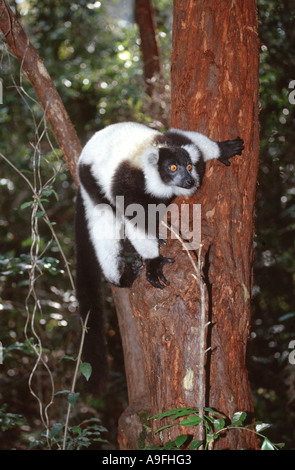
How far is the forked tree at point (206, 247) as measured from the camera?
7.49 feet

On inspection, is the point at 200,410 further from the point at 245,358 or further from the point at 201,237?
the point at 201,237

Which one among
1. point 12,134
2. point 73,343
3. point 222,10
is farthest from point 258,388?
point 12,134

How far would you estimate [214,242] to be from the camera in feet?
8.45

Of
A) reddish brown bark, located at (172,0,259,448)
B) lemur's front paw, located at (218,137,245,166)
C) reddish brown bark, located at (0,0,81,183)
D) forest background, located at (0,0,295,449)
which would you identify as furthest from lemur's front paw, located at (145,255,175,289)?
reddish brown bark, located at (0,0,81,183)

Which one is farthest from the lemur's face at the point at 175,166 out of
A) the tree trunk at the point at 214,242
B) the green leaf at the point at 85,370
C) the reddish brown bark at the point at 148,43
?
the reddish brown bark at the point at 148,43

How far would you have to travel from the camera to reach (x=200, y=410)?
5.42 ft

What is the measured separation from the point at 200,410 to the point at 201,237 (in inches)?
45.9

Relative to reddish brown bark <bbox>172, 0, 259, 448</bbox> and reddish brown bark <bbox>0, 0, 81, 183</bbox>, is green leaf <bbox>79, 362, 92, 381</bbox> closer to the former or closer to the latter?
reddish brown bark <bbox>172, 0, 259, 448</bbox>

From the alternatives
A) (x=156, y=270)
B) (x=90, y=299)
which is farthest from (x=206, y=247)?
(x=90, y=299)

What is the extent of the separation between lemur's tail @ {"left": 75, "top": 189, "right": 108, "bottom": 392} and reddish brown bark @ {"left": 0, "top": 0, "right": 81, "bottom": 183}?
433mm

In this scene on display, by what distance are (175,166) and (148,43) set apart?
3.28 metres

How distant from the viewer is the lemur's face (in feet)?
10.2

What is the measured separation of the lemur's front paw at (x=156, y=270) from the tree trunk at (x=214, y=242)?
4 cm

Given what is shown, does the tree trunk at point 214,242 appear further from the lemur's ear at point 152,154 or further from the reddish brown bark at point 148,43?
the reddish brown bark at point 148,43
